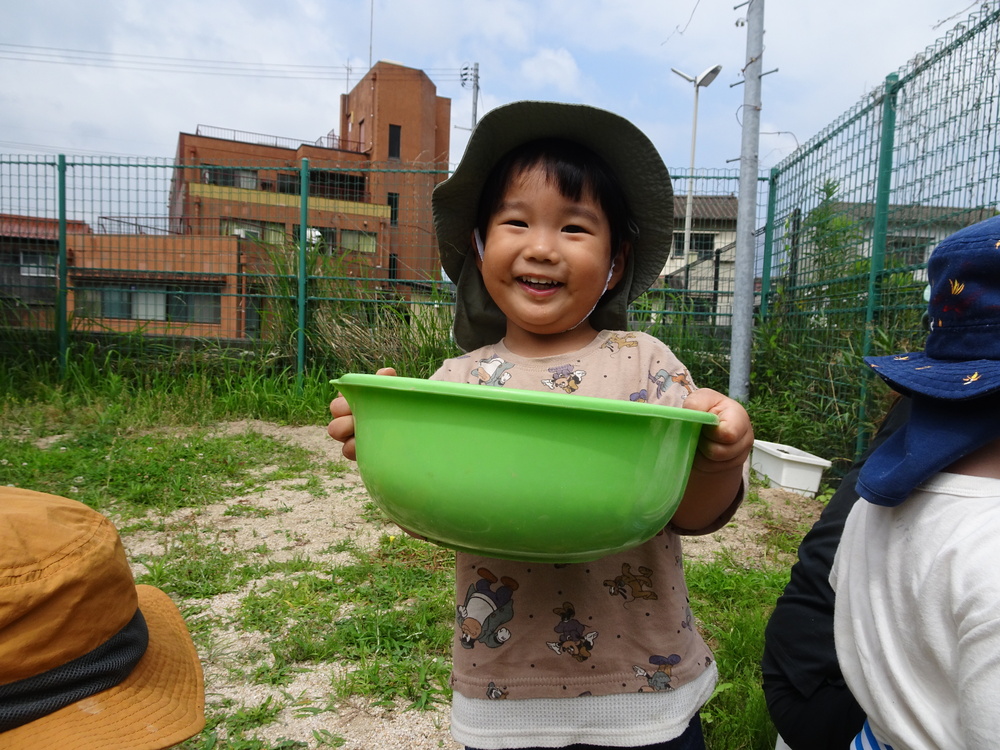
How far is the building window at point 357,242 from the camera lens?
6133 mm

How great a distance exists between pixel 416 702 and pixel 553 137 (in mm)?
1482

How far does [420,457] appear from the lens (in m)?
0.69

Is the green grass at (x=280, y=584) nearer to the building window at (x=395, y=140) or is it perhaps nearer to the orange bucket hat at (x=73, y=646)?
the orange bucket hat at (x=73, y=646)

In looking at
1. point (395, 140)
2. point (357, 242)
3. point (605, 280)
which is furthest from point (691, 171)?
point (395, 140)

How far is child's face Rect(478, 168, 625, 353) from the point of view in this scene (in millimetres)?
1083

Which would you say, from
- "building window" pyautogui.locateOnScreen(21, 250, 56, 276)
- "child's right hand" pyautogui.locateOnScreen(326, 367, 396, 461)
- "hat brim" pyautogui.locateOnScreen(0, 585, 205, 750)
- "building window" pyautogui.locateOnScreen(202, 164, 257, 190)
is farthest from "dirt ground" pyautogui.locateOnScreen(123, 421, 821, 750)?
"building window" pyautogui.locateOnScreen(202, 164, 257, 190)

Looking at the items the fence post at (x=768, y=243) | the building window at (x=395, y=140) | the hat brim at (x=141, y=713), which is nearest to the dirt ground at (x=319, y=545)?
the hat brim at (x=141, y=713)

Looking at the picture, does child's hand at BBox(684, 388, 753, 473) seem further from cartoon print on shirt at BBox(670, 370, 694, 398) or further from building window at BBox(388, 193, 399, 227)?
building window at BBox(388, 193, 399, 227)

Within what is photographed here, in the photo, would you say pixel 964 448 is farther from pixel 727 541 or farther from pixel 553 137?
pixel 727 541

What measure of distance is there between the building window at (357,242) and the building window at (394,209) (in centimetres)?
36

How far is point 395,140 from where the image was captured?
93.9 feet

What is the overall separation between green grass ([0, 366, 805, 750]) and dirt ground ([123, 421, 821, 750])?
0.01m

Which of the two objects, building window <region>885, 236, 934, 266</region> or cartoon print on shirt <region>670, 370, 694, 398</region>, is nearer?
cartoon print on shirt <region>670, 370, 694, 398</region>

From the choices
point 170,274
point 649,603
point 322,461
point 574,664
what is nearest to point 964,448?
point 649,603
